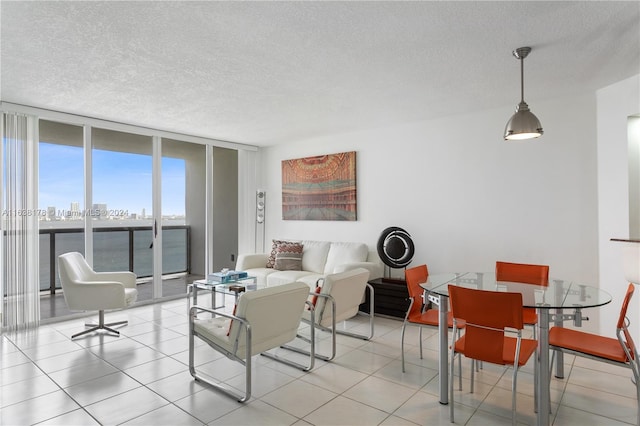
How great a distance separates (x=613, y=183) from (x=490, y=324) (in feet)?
8.25

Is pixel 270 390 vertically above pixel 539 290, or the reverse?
pixel 539 290

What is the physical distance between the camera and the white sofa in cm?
508

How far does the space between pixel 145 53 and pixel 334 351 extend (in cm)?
303

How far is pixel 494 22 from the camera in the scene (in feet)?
8.09

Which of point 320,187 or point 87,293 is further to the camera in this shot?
point 320,187

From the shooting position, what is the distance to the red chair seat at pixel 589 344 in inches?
90.3

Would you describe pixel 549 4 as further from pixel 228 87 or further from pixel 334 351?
pixel 334 351

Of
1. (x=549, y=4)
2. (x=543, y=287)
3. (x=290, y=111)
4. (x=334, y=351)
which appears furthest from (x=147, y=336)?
(x=549, y=4)

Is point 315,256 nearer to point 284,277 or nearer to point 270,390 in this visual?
point 284,277

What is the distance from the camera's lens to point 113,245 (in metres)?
5.47

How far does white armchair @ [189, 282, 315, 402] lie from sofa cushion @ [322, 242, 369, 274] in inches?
95.1

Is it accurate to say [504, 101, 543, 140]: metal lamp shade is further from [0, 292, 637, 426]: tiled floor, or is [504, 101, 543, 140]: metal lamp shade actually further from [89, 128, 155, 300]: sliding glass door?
[89, 128, 155, 300]: sliding glass door

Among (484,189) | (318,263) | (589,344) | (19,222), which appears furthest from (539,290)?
(19,222)

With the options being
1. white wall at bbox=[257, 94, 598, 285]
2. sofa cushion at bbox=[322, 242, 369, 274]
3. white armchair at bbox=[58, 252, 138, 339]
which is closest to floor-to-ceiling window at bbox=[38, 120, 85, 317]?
white armchair at bbox=[58, 252, 138, 339]
